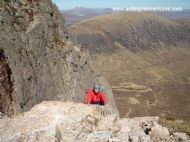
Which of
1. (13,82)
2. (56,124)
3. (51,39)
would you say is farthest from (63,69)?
(56,124)

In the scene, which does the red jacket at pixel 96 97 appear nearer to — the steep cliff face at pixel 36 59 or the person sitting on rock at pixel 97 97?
the person sitting on rock at pixel 97 97

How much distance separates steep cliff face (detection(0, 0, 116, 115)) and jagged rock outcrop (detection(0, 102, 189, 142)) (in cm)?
475

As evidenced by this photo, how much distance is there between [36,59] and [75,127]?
50.1 ft

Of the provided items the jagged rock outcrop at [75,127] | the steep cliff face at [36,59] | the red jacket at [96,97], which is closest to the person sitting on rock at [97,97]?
the red jacket at [96,97]

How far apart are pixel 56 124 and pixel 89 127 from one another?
231 centimetres

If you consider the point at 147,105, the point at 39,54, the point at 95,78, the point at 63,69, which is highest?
the point at 39,54

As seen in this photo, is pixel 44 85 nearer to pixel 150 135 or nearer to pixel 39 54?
pixel 39 54

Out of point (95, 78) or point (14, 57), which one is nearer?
point (14, 57)

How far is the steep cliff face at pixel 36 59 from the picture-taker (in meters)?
27.9

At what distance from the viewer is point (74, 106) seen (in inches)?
917

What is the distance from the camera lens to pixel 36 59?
112ft

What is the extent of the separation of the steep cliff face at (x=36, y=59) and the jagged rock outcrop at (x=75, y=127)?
4.75m

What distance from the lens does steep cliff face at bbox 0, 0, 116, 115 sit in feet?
91.6

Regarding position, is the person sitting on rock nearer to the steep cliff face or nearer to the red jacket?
the red jacket
